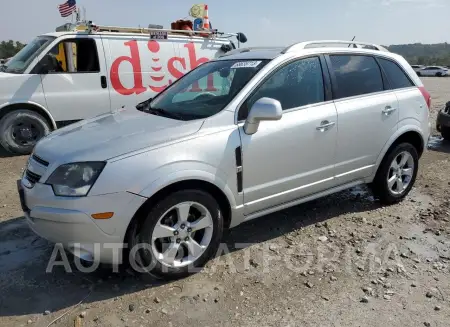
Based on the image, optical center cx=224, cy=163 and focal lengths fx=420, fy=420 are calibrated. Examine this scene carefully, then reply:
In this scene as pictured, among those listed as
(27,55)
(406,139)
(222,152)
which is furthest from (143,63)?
(222,152)

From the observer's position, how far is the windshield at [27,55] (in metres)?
6.81

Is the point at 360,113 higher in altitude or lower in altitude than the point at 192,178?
higher

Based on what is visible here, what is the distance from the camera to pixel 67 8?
8281 mm

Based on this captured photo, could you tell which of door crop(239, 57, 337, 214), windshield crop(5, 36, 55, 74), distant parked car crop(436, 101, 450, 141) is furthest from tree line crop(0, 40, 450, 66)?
door crop(239, 57, 337, 214)

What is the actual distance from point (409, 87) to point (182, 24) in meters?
5.37

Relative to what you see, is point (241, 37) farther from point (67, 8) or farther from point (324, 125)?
point (324, 125)

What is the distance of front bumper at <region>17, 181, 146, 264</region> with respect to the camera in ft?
9.12

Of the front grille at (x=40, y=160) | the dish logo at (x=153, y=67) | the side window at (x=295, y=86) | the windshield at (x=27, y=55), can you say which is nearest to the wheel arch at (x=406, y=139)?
the side window at (x=295, y=86)

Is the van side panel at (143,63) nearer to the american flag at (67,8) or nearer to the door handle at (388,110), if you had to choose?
the american flag at (67,8)

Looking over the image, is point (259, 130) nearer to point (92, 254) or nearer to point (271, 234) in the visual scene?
point (271, 234)

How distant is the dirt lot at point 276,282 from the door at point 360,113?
2.01 feet

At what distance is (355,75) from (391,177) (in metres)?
1.23

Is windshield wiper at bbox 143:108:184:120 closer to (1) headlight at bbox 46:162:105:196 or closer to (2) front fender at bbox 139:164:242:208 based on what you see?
(2) front fender at bbox 139:164:242:208

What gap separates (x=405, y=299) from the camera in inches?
117
